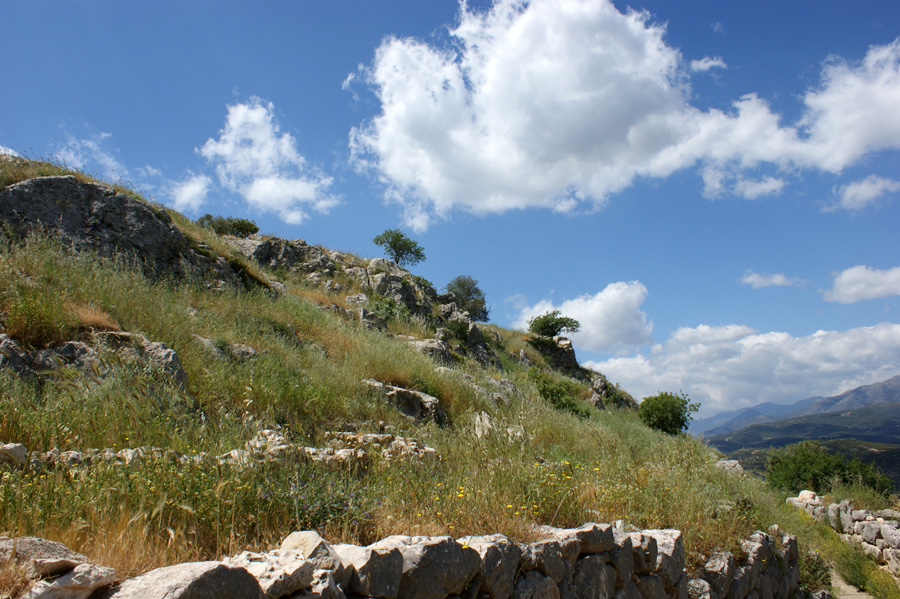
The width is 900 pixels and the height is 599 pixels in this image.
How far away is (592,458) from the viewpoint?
19.9 feet

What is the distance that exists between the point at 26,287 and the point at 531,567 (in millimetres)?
5949

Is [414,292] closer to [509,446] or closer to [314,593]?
[509,446]

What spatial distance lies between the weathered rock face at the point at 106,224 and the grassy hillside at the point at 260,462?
607 millimetres

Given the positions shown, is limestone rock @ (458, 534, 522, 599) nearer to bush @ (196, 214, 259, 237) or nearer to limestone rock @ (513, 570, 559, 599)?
limestone rock @ (513, 570, 559, 599)

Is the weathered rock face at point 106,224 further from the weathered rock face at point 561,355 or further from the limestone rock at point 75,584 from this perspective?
the weathered rock face at point 561,355

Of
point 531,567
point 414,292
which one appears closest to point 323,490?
point 531,567

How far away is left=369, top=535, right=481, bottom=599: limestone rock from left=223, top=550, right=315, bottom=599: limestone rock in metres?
0.47

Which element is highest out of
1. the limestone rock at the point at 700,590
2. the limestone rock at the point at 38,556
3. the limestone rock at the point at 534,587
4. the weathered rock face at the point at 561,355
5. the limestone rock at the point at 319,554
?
the weathered rock face at the point at 561,355

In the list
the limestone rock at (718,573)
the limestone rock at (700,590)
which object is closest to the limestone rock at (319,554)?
the limestone rock at (700,590)

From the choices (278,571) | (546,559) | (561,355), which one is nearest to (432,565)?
→ (278,571)

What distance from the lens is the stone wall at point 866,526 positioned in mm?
14656

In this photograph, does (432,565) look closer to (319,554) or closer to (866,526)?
(319,554)

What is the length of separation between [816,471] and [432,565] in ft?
80.6

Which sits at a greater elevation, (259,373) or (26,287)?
(26,287)
